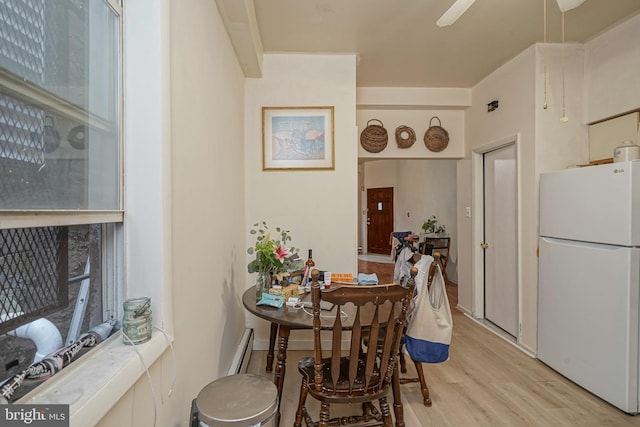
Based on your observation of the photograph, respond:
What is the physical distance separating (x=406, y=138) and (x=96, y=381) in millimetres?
3645

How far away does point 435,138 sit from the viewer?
3.74 metres

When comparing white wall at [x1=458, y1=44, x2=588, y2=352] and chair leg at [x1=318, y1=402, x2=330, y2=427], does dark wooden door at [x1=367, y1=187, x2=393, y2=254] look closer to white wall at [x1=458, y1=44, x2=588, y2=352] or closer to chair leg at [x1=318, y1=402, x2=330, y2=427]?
white wall at [x1=458, y1=44, x2=588, y2=352]

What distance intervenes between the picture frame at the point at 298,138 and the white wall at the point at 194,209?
0.63 metres

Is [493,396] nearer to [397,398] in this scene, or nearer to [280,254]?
[397,398]

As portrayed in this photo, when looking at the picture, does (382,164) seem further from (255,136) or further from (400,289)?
(400,289)

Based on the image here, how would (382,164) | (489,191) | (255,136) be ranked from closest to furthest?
(255,136), (489,191), (382,164)

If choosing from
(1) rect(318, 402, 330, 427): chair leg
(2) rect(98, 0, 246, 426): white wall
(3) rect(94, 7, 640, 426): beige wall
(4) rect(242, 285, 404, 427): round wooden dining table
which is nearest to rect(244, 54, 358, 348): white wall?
(3) rect(94, 7, 640, 426): beige wall

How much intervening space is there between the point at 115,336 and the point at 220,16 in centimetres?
192

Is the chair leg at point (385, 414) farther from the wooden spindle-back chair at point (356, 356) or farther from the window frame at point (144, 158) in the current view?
the window frame at point (144, 158)

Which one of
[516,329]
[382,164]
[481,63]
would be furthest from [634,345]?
[382,164]

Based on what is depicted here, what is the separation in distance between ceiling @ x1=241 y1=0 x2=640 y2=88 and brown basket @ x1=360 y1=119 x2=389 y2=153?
2.16 ft

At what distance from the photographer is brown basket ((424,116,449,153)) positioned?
12.3ft

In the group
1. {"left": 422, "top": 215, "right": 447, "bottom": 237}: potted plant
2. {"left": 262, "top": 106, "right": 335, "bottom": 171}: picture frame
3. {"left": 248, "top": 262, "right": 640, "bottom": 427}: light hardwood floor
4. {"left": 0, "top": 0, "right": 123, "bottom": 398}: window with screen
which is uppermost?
{"left": 262, "top": 106, "right": 335, "bottom": 171}: picture frame

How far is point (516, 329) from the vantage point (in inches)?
118
